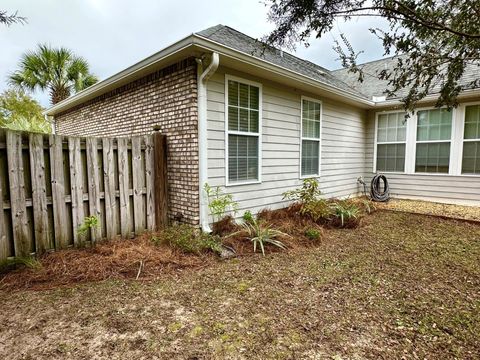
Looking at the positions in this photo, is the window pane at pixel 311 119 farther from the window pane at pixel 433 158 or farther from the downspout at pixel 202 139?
the window pane at pixel 433 158

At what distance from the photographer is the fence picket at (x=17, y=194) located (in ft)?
10.1

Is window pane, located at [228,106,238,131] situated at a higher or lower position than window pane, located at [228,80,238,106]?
lower

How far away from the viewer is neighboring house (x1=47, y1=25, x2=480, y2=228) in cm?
430

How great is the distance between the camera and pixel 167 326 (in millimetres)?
2148

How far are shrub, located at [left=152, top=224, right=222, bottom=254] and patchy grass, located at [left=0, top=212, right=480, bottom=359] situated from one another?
44cm

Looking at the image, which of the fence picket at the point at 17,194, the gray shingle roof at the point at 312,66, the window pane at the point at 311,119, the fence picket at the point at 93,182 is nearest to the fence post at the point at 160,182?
the fence picket at the point at 93,182

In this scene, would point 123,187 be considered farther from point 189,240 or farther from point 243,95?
point 243,95

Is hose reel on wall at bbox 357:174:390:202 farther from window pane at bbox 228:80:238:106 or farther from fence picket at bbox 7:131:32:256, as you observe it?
fence picket at bbox 7:131:32:256

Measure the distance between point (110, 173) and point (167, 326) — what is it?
2.57 m

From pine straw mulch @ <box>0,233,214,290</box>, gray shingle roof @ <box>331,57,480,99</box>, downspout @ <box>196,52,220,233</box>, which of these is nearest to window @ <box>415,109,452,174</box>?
gray shingle roof @ <box>331,57,480,99</box>

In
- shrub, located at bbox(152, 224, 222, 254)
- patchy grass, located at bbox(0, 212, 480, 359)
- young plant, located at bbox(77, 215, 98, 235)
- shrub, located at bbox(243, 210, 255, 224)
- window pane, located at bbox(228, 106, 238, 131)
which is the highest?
window pane, located at bbox(228, 106, 238, 131)

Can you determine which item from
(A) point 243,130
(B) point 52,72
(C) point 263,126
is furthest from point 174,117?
(B) point 52,72

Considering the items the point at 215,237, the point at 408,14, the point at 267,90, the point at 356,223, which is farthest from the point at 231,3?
the point at 356,223

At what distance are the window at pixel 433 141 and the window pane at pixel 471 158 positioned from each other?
35 centimetres
